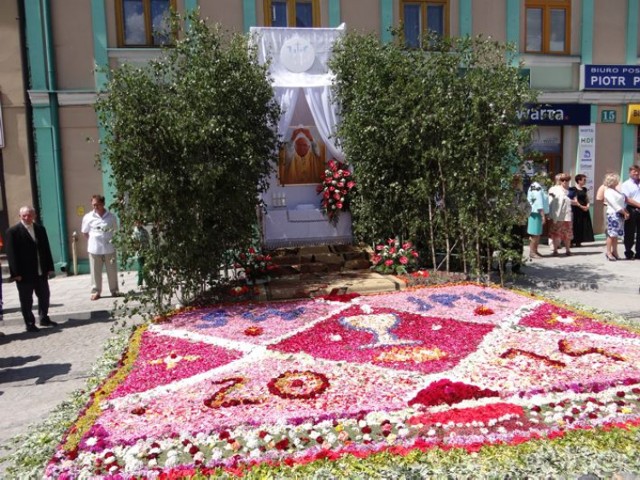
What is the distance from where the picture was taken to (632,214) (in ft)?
37.6

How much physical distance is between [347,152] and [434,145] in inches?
69.8

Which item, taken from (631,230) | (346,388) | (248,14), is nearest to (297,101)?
(248,14)

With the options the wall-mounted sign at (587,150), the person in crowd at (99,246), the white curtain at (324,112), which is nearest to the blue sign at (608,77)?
the wall-mounted sign at (587,150)

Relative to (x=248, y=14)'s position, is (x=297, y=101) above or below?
below

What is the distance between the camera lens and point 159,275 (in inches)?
300

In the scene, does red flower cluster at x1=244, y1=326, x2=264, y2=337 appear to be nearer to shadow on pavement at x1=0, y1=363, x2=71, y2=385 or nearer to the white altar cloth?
shadow on pavement at x1=0, y1=363, x2=71, y2=385

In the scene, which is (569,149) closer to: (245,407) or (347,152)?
(347,152)

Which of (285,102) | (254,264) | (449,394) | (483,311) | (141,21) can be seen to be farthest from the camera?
(141,21)

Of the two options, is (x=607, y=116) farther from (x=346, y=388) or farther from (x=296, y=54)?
(x=346, y=388)

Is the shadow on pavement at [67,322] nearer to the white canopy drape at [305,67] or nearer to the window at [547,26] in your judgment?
the white canopy drape at [305,67]

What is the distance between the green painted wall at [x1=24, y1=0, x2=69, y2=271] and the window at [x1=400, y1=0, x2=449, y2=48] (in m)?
8.20

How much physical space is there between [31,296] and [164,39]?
6652 mm

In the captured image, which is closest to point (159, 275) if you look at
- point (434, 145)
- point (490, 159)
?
point (434, 145)

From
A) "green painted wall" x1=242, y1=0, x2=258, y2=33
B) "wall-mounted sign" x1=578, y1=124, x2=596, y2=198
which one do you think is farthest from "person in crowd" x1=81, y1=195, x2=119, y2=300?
"wall-mounted sign" x1=578, y1=124, x2=596, y2=198
